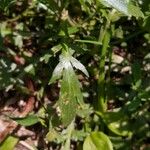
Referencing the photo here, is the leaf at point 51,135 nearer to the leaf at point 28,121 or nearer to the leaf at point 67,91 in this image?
the leaf at point 28,121

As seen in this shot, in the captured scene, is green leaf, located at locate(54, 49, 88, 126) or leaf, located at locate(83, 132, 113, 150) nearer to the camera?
green leaf, located at locate(54, 49, 88, 126)

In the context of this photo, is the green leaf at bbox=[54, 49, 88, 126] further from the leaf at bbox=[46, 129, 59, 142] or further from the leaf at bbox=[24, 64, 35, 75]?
the leaf at bbox=[24, 64, 35, 75]

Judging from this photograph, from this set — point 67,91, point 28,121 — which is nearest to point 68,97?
point 67,91

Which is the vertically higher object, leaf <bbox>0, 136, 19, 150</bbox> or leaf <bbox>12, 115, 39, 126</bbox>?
leaf <bbox>12, 115, 39, 126</bbox>

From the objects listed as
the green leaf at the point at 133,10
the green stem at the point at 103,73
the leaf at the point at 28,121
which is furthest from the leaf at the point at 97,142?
the green leaf at the point at 133,10

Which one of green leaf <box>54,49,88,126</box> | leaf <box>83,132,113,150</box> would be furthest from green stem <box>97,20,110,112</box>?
green leaf <box>54,49,88,126</box>

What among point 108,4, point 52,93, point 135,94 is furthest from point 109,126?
point 108,4
